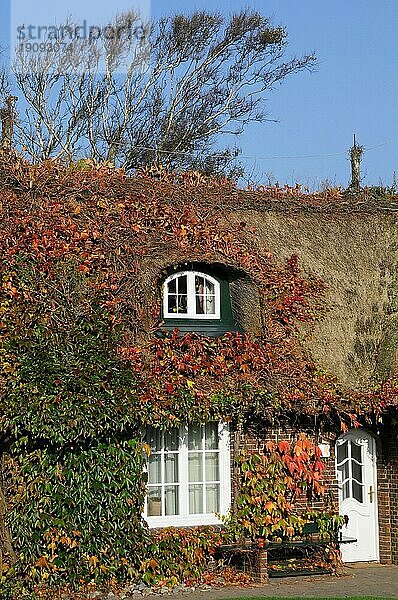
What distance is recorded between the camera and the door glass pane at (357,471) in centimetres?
1603

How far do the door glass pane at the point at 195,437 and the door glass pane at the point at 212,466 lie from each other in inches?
8.6

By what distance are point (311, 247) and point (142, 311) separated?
160 inches

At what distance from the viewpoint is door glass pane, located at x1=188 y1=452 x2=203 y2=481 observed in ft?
48.7

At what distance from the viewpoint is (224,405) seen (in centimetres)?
1405

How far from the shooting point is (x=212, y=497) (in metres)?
14.8

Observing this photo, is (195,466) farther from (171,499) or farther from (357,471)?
(357,471)

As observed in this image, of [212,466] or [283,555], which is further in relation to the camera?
[212,466]

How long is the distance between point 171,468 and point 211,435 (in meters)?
0.85

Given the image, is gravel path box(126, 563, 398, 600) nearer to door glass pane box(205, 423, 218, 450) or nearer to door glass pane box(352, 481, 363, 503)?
door glass pane box(352, 481, 363, 503)

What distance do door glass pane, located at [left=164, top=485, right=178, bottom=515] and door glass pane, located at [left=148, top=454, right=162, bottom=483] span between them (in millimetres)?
206

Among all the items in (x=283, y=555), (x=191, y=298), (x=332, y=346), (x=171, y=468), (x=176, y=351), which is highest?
(x=191, y=298)

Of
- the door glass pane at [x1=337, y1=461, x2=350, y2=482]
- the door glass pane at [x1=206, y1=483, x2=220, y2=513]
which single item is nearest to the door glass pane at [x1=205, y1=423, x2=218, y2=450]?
the door glass pane at [x1=206, y1=483, x2=220, y2=513]

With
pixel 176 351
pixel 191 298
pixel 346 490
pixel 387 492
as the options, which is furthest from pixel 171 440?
pixel 387 492

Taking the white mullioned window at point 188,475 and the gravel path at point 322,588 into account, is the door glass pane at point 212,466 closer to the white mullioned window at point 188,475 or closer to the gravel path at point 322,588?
the white mullioned window at point 188,475
